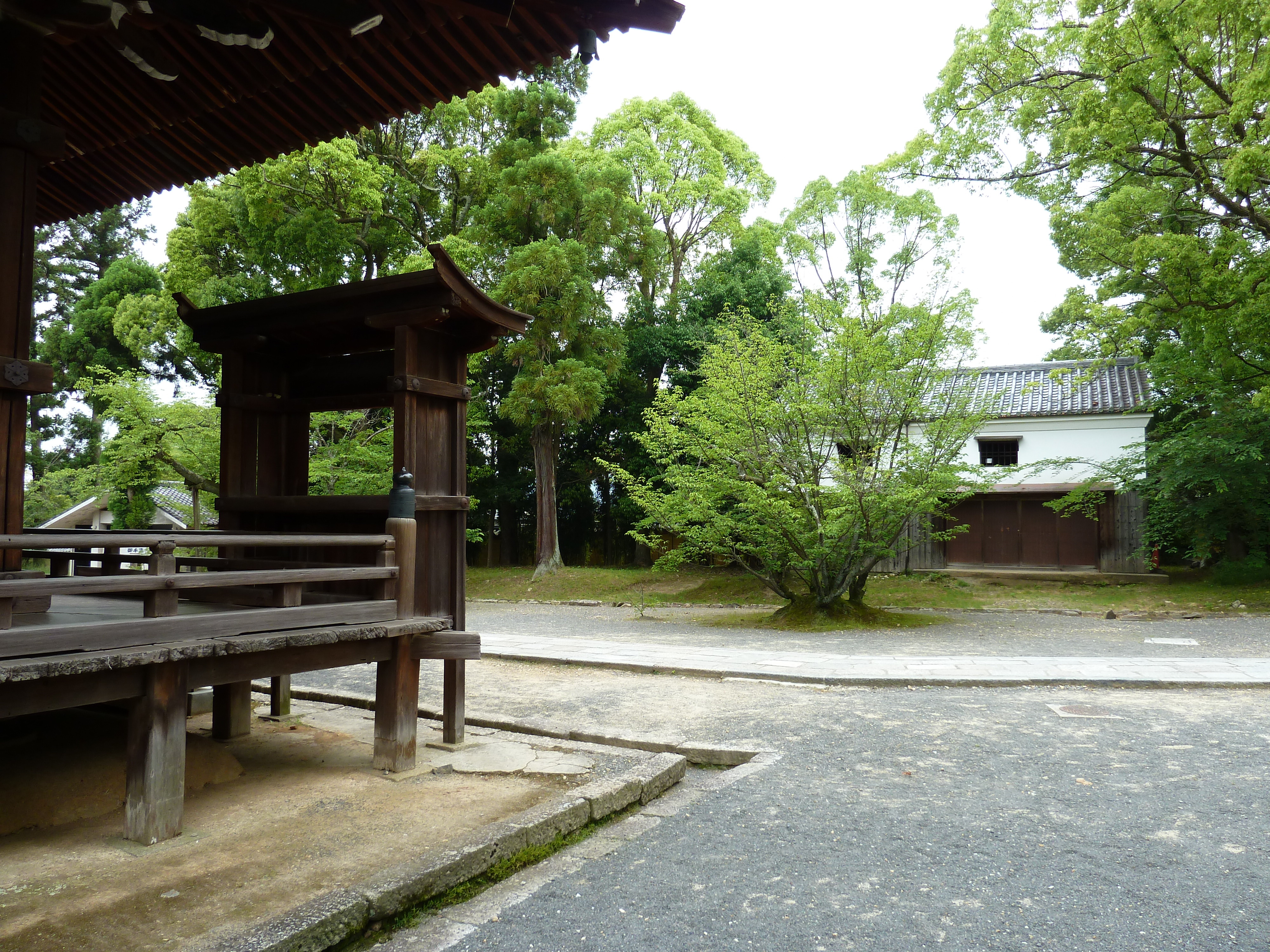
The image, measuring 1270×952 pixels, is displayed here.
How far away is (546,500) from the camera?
70.6ft

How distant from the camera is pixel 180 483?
19109 mm

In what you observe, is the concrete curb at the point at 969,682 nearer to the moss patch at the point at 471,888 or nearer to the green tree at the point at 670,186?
the moss patch at the point at 471,888

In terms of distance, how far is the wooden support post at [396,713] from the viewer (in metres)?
4.99

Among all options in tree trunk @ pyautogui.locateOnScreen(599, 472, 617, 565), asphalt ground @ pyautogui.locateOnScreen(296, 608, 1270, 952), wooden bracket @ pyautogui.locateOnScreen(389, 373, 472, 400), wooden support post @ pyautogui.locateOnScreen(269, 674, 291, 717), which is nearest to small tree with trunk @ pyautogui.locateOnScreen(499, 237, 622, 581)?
tree trunk @ pyautogui.locateOnScreen(599, 472, 617, 565)

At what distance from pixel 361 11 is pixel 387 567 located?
2.93 m

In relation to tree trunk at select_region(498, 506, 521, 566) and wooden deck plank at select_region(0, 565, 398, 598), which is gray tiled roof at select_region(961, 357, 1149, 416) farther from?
wooden deck plank at select_region(0, 565, 398, 598)

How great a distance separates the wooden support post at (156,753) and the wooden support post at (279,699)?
8.39 ft

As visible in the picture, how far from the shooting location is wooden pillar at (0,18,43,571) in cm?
354

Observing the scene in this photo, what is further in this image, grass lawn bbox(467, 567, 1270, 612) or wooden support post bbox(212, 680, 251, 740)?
grass lawn bbox(467, 567, 1270, 612)

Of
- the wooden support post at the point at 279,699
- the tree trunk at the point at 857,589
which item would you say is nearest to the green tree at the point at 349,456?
the wooden support post at the point at 279,699

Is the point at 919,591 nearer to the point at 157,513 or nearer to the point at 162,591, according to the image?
the point at 162,591

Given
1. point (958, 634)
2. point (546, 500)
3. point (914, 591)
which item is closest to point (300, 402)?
point (958, 634)

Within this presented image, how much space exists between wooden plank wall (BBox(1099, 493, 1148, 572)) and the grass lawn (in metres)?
0.94

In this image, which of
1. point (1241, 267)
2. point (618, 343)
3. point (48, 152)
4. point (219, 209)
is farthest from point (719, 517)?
point (219, 209)
